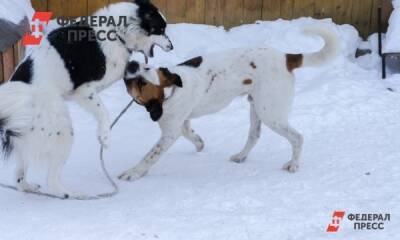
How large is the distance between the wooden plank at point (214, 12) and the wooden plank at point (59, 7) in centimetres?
179

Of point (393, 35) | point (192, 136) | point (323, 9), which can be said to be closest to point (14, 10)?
point (192, 136)

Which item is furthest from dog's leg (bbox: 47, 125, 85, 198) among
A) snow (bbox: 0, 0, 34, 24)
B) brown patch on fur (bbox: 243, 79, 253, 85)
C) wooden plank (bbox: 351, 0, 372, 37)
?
wooden plank (bbox: 351, 0, 372, 37)

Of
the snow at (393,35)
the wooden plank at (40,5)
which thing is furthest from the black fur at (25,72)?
the snow at (393,35)

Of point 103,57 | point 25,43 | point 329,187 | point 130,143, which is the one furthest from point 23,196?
point 25,43

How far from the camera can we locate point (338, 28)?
7.45 meters

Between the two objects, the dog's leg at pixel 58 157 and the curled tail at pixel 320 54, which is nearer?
the dog's leg at pixel 58 157

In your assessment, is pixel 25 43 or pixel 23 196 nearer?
pixel 23 196

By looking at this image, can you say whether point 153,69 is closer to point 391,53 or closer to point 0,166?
point 0,166

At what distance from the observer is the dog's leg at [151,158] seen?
411cm

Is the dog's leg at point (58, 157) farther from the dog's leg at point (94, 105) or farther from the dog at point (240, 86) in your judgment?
the dog at point (240, 86)

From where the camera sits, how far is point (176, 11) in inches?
294

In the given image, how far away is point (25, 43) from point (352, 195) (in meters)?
4.09

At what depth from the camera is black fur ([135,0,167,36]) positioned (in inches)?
148

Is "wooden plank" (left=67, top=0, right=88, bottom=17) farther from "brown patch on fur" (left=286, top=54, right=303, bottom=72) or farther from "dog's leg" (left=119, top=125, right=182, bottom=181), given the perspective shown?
"brown patch on fur" (left=286, top=54, right=303, bottom=72)
